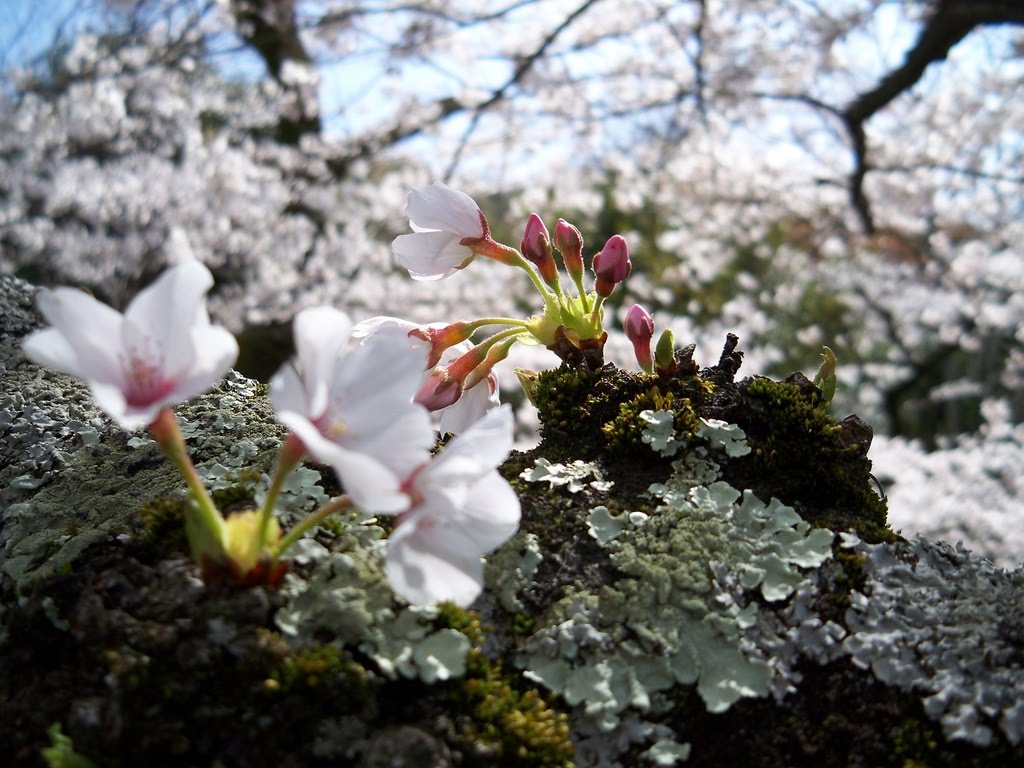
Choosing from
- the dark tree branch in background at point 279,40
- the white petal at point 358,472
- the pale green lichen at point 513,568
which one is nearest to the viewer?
the white petal at point 358,472

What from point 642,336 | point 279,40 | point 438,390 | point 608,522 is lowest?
point 608,522

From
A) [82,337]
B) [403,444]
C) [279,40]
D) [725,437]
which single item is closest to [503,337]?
[725,437]

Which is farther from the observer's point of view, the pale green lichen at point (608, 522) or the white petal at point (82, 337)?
the pale green lichen at point (608, 522)

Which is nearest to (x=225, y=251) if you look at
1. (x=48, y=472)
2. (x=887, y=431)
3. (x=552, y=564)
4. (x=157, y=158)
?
(x=157, y=158)

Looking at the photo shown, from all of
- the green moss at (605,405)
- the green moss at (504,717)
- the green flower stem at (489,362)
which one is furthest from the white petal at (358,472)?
the green flower stem at (489,362)

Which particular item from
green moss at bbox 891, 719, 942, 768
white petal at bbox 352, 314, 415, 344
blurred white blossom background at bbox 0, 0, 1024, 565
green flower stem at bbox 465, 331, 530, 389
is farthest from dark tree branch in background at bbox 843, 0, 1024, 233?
green moss at bbox 891, 719, 942, 768

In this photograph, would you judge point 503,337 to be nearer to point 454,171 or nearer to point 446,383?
point 446,383

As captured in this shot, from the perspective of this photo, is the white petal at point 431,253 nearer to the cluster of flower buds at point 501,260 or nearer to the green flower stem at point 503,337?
the cluster of flower buds at point 501,260
